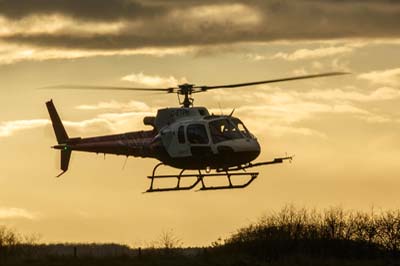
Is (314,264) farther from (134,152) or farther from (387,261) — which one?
(134,152)

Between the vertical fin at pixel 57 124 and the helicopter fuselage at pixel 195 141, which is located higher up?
the vertical fin at pixel 57 124

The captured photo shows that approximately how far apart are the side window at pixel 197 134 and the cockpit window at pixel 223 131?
40cm

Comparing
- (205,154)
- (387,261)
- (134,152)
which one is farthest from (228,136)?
(387,261)

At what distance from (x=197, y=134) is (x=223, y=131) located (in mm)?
1312

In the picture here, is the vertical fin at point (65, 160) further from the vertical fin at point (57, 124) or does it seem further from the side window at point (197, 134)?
the side window at point (197, 134)

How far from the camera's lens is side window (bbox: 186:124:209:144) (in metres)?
51.7

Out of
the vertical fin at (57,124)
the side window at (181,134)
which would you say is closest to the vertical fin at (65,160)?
the vertical fin at (57,124)

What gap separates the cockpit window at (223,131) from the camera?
168ft

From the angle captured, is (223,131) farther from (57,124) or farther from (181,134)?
(57,124)

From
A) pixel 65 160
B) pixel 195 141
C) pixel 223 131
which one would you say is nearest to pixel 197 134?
pixel 195 141

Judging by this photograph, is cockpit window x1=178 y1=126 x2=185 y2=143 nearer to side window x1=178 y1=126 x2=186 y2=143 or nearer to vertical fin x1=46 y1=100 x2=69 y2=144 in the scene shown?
side window x1=178 y1=126 x2=186 y2=143

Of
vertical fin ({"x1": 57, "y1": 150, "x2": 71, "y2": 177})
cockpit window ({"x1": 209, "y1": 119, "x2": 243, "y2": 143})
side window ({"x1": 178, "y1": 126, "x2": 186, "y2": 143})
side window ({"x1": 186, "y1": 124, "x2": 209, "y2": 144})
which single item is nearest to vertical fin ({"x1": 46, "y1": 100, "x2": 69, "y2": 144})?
vertical fin ({"x1": 57, "y1": 150, "x2": 71, "y2": 177})

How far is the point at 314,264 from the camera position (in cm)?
5800

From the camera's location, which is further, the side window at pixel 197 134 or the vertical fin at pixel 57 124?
the vertical fin at pixel 57 124
